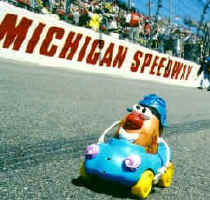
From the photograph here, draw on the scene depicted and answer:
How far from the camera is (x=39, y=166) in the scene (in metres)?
3.82

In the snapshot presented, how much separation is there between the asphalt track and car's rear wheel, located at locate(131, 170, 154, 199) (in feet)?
0.46

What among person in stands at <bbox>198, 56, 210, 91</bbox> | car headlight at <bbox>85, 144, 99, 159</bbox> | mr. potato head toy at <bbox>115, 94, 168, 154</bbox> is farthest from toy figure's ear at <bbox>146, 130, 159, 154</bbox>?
person in stands at <bbox>198, 56, 210, 91</bbox>

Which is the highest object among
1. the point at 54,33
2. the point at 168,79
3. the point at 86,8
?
the point at 86,8

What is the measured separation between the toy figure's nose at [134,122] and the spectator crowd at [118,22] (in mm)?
12176

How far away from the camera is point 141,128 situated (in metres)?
3.57

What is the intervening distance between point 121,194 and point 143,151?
400mm

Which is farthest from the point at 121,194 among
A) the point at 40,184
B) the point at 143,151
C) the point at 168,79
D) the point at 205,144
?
the point at 168,79

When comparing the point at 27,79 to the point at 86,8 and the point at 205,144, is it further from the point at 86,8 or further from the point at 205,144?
the point at 86,8

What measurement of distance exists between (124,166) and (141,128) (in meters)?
0.43

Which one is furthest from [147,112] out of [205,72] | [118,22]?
[205,72]

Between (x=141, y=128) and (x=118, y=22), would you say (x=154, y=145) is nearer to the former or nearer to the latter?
(x=141, y=128)

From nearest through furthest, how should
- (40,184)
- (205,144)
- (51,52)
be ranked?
(40,184) → (205,144) → (51,52)

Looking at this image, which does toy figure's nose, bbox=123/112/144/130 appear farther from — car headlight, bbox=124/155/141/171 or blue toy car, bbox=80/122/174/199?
car headlight, bbox=124/155/141/171

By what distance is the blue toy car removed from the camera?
328 centimetres
